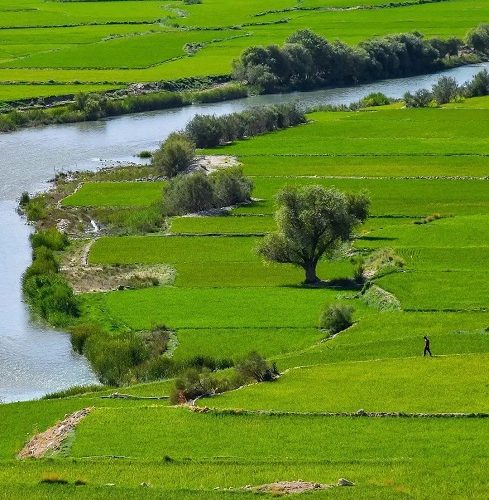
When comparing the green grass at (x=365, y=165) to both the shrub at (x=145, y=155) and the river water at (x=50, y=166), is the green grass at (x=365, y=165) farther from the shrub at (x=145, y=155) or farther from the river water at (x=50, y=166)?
the river water at (x=50, y=166)

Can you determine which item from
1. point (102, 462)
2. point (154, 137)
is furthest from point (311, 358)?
point (154, 137)

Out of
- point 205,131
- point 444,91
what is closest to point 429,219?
point 205,131

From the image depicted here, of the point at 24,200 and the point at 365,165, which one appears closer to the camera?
the point at 24,200

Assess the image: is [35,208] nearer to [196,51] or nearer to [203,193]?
[203,193]

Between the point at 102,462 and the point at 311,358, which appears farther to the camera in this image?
the point at 311,358

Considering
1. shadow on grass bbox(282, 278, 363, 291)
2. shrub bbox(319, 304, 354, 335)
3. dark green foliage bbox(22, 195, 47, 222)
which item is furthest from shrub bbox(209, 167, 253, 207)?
shrub bbox(319, 304, 354, 335)

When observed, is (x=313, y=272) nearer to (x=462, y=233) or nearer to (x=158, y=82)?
(x=462, y=233)

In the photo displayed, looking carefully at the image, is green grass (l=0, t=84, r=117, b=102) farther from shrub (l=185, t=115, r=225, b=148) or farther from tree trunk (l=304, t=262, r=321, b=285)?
tree trunk (l=304, t=262, r=321, b=285)
